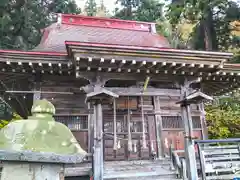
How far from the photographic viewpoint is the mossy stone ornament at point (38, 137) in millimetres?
1463

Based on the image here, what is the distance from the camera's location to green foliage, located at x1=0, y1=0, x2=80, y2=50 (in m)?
15.5

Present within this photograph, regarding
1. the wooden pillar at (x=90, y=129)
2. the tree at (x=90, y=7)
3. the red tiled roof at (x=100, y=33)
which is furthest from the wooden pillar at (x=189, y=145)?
the tree at (x=90, y=7)

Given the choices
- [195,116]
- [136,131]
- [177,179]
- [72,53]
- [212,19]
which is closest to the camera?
[72,53]

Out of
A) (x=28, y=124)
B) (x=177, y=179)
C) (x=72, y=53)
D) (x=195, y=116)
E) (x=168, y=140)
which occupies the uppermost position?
(x=72, y=53)

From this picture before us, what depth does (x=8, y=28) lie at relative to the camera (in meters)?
15.8

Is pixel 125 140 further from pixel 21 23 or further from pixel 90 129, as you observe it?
pixel 21 23

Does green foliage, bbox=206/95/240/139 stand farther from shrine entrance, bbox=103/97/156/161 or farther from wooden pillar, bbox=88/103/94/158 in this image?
wooden pillar, bbox=88/103/94/158

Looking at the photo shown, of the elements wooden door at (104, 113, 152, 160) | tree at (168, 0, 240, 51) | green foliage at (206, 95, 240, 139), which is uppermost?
tree at (168, 0, 240, 51)

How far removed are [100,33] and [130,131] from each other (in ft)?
16.8

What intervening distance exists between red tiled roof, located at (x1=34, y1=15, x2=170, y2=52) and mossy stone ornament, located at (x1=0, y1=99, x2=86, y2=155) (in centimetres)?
763

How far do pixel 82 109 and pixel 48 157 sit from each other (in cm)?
607

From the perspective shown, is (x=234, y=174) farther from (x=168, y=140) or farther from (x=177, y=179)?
(x=168, y=140)

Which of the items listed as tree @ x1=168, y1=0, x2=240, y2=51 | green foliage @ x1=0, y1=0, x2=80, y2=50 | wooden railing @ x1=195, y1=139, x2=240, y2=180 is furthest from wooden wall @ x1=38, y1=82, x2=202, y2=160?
green foliage @ x1=0, y1=0, x2=80, y2=50

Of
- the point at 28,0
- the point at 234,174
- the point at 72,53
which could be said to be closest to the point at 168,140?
the point at 234,174
